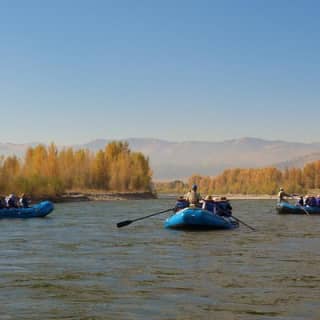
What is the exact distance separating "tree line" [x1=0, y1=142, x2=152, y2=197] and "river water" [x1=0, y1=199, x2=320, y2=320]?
6743 centimetres

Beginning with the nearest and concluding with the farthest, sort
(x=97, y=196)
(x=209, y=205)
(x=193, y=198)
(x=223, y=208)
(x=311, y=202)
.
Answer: (x=193, y=198), (x=209, y=205), (x=223, y=208), (x=311, y=202), (x=97, y=196)

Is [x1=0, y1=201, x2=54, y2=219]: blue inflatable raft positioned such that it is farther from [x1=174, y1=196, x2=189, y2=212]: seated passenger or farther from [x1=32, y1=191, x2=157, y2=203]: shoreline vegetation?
[x1=32, y1=191, x2=157, y2=203]: shoreline vegetation

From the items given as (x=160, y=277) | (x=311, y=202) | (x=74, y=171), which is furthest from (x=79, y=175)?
(x=160, y=277)

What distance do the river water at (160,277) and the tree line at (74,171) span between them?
67432 mm

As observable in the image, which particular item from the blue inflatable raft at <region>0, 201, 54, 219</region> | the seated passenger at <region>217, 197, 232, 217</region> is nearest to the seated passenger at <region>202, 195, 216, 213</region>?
the seated passenger at <region>217, 197, 232, 217</region>

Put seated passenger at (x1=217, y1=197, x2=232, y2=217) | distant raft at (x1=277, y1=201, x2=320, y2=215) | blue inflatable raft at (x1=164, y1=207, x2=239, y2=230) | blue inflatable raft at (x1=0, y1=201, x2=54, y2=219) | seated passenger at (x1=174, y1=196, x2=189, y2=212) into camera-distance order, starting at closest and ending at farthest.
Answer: blue inflatable raft at (x1=164, y1=207, x2=239, y2=230) < seated passenger at (x1=174, y1=196, x2=189, y2=212) < seated passenger at (x1=217, y1=197, x2=232, y2=217) < blue inflatable raft at (x1=0, y1=201, x2=54, y2=219) < distant raft at (x1=277, y1=201, x2=320, y2=215)

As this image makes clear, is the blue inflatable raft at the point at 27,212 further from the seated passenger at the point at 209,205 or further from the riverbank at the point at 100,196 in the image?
the riverbank at the point at 100,196

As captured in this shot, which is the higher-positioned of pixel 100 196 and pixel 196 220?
pixel 100 196

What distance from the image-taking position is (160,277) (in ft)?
57.7

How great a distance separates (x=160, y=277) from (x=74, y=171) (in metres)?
103

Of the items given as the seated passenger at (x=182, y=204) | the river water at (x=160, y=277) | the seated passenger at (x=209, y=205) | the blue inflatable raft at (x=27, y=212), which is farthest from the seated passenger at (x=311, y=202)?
the river water at (x=160, y=277)

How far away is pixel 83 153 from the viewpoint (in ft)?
414

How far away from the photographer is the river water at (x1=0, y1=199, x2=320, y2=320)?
1362 centimetres

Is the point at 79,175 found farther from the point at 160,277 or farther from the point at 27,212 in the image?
the point at 160,277
